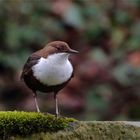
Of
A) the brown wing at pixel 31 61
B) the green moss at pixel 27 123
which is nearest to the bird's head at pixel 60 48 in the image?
the brown wing at pixel 31 61

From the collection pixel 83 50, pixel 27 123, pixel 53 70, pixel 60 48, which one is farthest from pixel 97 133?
pixel 83 50

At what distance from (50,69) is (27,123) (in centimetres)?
59

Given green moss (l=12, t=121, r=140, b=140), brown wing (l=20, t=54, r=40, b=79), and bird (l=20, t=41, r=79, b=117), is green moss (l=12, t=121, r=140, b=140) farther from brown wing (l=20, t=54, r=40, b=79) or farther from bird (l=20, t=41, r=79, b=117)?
brown wing (l=20, t=54, r=40, b=79)

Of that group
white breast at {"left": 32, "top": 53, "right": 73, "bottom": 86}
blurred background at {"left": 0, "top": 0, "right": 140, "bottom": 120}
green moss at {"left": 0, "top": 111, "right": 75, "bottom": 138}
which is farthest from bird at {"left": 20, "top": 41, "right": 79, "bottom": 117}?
blurred background at {"left": 0, "top": 0, "right": 140, "bottom": 120}

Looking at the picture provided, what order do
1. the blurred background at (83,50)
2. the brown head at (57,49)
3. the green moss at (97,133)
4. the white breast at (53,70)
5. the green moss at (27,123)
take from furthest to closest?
the blurred background at (83,50) < the brown head at (57,49) < the white breast at (53,70) < the green moss at (97,133) < the green moss at (27,123)

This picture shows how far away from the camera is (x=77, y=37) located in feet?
29.0

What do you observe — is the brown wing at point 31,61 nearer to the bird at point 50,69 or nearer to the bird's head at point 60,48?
the bird at point 50,69

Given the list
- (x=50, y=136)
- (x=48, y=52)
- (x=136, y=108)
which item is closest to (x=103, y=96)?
(x=136, y=108)

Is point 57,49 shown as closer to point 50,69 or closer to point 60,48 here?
point 60,48

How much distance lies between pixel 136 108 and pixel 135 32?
0.93m

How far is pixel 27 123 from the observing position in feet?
13.4

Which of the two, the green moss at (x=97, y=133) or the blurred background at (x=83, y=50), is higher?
the blurred background at (x=83, y=50)

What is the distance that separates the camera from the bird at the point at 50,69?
459 cm

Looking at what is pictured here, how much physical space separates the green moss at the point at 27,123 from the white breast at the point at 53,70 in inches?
15.5
